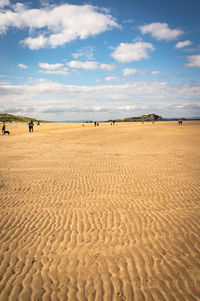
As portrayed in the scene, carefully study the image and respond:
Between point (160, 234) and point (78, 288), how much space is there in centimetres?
280

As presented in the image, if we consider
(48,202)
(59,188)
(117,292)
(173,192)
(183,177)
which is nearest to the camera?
(117,292)

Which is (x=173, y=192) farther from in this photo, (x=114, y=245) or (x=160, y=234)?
(x=114, y=245)

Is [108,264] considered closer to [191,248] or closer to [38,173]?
[191,248]

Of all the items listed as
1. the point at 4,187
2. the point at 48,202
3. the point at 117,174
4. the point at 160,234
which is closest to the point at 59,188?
the point at 48,202

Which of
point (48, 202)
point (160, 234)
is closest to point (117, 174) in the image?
point (48, 202)

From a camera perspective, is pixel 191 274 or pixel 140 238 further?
pixel 140 238

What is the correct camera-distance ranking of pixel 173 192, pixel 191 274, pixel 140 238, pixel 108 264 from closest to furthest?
pixel 191 274, pixel 108 264, pixel 140 238, pixel 173 192

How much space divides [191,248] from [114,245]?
2061 mm

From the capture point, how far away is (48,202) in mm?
7406

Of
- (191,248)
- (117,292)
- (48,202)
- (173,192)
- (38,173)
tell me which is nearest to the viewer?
(117,292)

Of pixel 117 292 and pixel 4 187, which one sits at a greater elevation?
pixel 4 187

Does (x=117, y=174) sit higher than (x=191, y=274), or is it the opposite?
(x=117, y=174)

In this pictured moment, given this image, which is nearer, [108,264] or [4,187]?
[108,264]

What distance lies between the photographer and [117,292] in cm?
370
